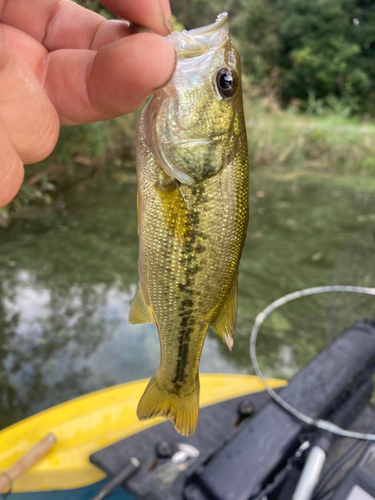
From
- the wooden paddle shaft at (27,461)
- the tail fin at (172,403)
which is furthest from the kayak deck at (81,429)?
the tail fin at (172,403)

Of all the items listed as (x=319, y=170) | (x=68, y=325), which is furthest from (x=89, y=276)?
(x=319, y=170)

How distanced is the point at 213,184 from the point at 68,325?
323 cm

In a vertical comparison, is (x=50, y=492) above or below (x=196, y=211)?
below

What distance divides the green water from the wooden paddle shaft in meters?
0.98

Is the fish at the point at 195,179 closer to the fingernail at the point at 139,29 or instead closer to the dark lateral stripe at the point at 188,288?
the dark lateral stripe at the point at 188,288

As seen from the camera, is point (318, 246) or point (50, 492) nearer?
point (50, 492)

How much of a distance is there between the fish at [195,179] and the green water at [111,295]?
1929 millimetres

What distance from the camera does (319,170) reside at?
11469 millimetres

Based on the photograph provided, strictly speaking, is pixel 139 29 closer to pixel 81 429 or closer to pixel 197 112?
pixel 197 112

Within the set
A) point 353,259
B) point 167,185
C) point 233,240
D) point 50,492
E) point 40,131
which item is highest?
point 40,131

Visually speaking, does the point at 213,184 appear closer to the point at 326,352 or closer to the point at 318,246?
the point at 326,352

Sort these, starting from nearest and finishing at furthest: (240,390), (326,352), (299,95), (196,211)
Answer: (196,211) < (326,352) < (240,390) < (299,95)

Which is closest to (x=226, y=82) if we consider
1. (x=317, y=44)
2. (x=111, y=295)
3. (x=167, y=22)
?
(x=167, y=22)

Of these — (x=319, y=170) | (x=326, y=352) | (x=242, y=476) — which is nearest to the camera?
(x=242, y=476)
